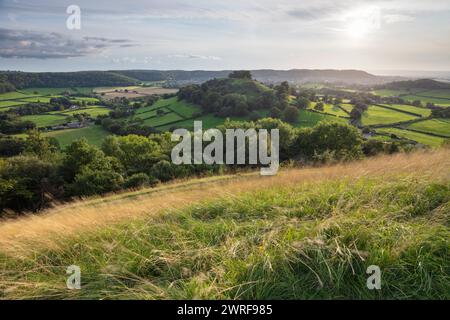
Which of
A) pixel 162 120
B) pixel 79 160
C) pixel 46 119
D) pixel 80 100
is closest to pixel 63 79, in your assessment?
pixel 80 100

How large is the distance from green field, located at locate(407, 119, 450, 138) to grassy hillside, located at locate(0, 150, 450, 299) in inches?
1839

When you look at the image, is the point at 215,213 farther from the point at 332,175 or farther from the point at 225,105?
the point at 225,105

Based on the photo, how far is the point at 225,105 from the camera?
2847 inches

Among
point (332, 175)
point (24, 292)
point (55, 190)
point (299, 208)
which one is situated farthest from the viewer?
point (55, 190)

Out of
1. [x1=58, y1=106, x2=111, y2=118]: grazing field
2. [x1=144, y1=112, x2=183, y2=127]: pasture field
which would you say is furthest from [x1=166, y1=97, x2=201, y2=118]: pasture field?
[x1=58, y1=106, x2=111, y2=118]: grazing field

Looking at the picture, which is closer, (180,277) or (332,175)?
(180,277)

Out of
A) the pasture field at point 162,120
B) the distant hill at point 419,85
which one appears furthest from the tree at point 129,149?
the distant hill at point 419,85

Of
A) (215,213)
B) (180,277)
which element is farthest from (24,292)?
(215,213)

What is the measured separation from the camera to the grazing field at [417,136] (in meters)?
38.9

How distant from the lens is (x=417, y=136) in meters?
42.3

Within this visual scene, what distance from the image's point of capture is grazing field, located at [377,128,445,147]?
128 feet

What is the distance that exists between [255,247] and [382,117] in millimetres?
59912

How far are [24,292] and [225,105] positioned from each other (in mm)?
70212
